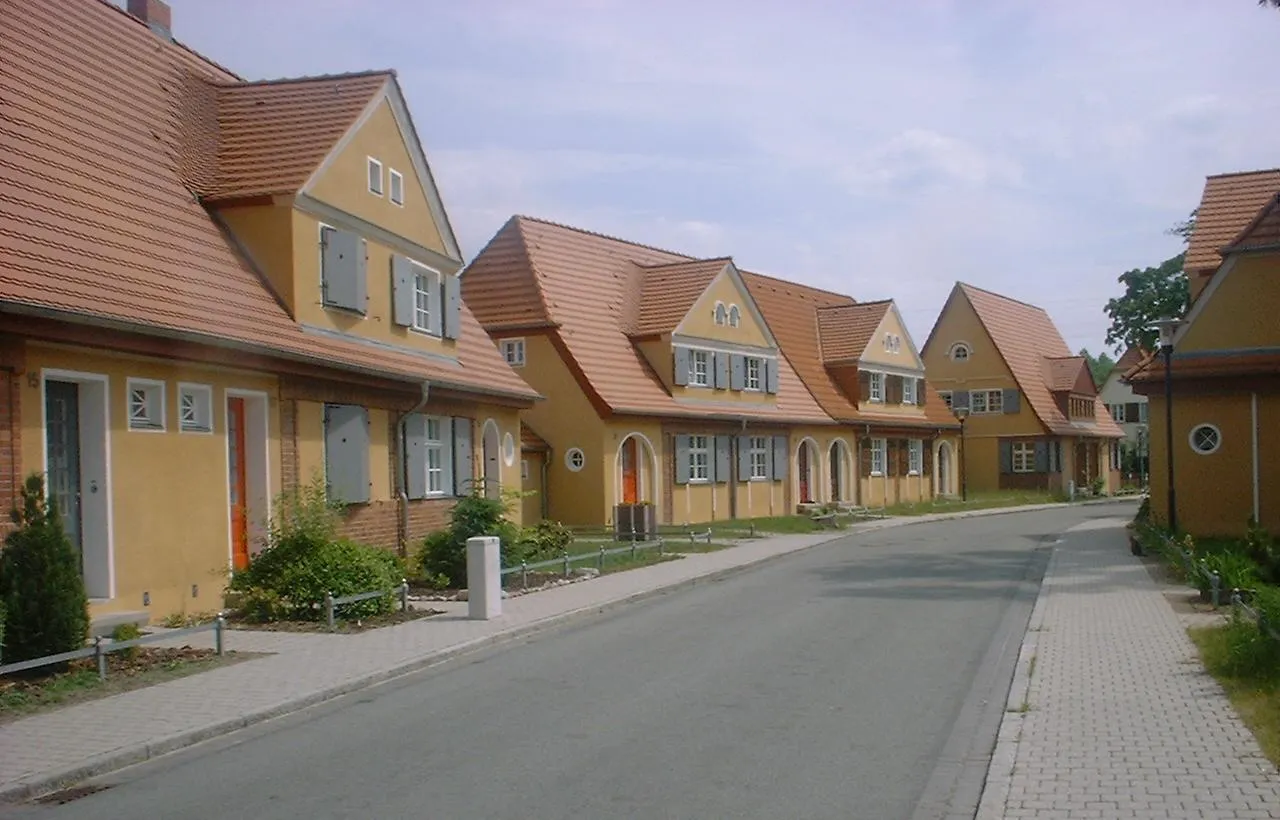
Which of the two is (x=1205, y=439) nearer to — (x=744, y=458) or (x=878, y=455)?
(x=744, y=458)

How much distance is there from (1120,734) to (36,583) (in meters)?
8.88

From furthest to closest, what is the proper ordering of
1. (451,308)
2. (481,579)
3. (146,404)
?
(451,308) → (481,579) → (146,404)

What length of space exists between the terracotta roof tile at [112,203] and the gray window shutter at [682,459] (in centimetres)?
1619

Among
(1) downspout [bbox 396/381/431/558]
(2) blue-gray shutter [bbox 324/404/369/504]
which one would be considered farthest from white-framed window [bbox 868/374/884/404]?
(2) blue-gray shutter [bbox 324/404/369/504]

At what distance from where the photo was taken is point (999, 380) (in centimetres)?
6081

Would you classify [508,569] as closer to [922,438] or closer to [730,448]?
[730,448]

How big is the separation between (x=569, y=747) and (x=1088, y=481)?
6022cm

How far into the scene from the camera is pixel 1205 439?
26.5 m

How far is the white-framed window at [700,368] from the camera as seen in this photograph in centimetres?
3722

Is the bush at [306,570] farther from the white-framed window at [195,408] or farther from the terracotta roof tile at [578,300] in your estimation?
the terracotta roof tile at [578,300]

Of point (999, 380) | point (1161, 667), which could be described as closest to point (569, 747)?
point (1161, 667)

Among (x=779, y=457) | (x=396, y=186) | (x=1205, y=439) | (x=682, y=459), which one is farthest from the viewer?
(x=779, y=457)

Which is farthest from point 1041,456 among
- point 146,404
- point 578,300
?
point 146,404

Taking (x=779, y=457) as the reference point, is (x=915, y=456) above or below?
below
